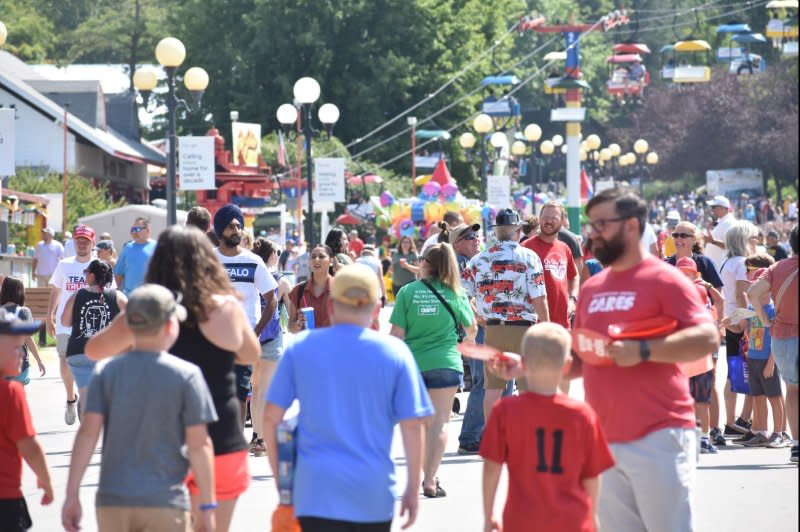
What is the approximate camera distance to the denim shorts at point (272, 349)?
12297 millimetres

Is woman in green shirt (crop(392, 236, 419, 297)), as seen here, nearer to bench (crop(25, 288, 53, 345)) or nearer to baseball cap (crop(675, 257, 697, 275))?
bench (crop(25, 288, 53, 345))

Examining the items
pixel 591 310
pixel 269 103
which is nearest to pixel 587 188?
pixel 269 103

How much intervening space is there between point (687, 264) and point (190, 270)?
634 cm

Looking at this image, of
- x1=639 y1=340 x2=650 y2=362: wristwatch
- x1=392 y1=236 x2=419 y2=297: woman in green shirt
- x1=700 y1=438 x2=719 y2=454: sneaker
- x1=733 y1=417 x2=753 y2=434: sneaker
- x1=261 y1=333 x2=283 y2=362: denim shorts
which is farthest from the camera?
x1=392 y1=236 x2=419 y2=297: woman in green shirt

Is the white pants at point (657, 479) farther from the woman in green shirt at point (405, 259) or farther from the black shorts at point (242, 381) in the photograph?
the woman in green shirt at point (405, 259)

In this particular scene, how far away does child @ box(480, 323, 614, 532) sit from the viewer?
18.8ft

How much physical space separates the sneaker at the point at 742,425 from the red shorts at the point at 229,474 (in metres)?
7.71

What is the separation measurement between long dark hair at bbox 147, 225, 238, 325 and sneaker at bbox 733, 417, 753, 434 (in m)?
7.90

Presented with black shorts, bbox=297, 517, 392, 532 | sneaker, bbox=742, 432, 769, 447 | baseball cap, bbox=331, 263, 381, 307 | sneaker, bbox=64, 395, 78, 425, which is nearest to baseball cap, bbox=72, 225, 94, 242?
sneaker, bbox=64, 395, 78, 425

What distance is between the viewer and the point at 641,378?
20.4 ft

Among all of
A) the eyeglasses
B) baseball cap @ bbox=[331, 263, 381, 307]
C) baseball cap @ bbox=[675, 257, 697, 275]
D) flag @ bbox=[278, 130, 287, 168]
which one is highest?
flag @ bbox=[278, 130, 287, 168]

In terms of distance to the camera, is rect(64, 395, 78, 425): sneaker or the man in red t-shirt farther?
rect(64, 395, 78, 425): sneaker

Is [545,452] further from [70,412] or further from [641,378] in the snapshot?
[70,412]

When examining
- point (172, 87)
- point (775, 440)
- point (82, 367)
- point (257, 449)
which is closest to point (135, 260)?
point (82, 367)
